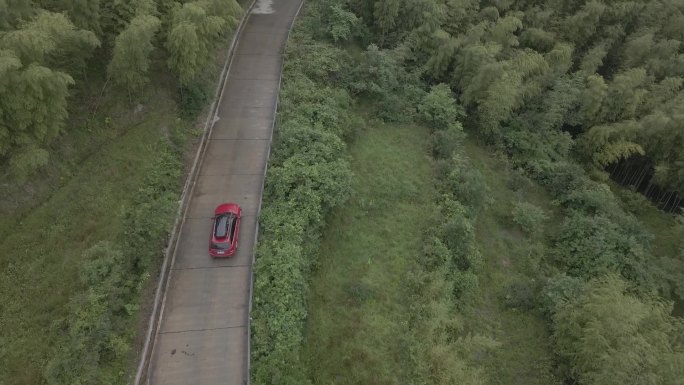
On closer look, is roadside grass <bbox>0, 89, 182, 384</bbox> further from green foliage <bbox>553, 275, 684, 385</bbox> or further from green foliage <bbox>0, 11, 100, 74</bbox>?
green foliage <bbox>553, 275, 684, 385</bbox>

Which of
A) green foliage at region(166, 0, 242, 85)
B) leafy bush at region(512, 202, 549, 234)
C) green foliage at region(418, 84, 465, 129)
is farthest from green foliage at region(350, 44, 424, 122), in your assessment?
green foliage at region(166, 0, 242, 85)

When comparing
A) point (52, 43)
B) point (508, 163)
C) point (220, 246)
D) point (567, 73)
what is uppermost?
point (567, 73)

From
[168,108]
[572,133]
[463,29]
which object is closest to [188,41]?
[168,108]

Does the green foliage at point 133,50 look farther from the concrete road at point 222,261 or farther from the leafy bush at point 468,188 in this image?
the leafy bush at point 468,188

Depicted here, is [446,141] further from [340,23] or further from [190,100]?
[190,100]

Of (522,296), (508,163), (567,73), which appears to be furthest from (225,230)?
(567,73)

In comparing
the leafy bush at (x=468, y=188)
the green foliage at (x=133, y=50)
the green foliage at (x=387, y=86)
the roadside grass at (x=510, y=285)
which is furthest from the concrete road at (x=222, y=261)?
the roadside grass at (x=510, y=285)

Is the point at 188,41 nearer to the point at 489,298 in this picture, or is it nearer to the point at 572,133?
the point at 489,298
